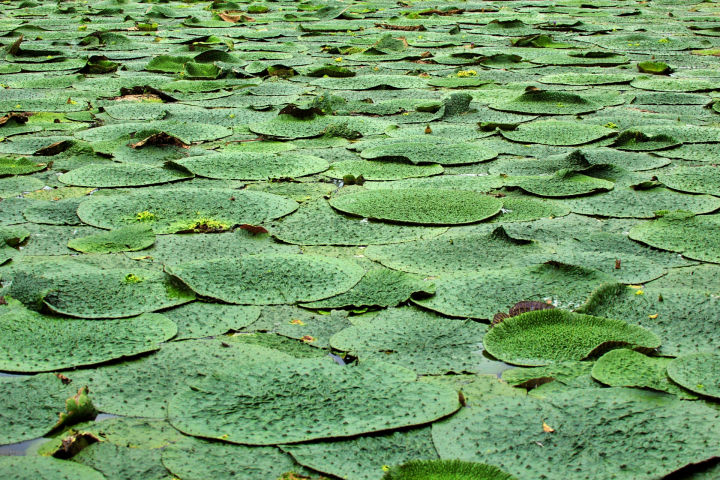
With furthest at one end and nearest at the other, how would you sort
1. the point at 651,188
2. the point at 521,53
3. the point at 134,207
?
1. the point at 521,53
2. the point at 651,188
3. the point at 134,207

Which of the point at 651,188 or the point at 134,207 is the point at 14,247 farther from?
the point at 651,188

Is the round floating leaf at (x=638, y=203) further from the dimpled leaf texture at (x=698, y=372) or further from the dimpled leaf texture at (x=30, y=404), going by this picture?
the dimpled leaf texture at (x=30, y=404)

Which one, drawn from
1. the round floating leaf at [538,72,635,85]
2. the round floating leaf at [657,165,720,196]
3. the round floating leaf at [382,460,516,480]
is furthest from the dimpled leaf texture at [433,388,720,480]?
the round floating leaf at [538,72,635,85]

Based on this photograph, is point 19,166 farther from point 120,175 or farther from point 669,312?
point 669,312

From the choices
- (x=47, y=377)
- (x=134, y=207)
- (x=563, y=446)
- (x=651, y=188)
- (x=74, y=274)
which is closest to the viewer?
(x=563, y=446)

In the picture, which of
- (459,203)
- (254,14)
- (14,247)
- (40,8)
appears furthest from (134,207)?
(40,8)

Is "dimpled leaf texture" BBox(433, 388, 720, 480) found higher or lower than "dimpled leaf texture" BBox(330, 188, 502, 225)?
higher

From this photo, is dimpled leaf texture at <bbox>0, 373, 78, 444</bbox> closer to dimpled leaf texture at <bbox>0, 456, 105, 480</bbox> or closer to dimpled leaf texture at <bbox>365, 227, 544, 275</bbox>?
dimpled leaf texture at <bbox>0, 456, 105, 480</bbox>
